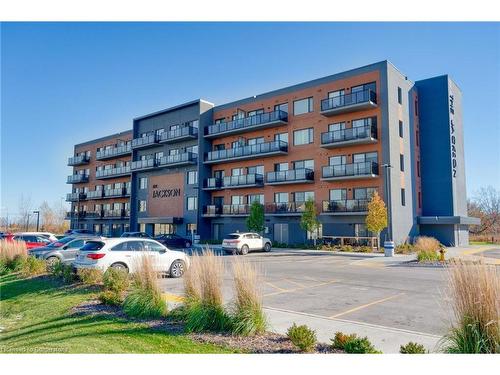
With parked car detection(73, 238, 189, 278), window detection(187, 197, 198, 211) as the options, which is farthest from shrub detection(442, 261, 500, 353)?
window detection(187, 197, 198, 211)

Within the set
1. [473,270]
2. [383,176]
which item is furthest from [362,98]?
[473,270]

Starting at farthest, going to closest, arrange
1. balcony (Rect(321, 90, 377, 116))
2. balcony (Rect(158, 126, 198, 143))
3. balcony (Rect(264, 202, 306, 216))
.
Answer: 1. balcony (Rect(158, 126, 198, 143))
2. balcony (Rect(264, 202, 306, 216))
3. balcony (Rect(321, 90, 377, 116))

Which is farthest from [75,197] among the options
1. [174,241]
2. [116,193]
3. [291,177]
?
[291,177]

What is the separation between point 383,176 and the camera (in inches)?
1241

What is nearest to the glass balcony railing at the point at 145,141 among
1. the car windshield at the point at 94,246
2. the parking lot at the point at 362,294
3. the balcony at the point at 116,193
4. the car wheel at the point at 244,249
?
the balcony at the point at 116,193

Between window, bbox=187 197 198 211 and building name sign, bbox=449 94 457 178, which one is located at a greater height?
building name sign, bbox=449 94 457 178

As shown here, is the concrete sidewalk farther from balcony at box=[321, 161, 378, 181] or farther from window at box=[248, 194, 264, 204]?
window at box=[248, 194, 264, 204]

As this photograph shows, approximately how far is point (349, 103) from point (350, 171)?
A: 584 cm

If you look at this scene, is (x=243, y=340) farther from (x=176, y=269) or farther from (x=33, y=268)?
(x=33, y=268)

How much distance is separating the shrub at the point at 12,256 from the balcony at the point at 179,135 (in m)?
27.0

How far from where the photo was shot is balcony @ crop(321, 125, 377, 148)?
3169 centimetres

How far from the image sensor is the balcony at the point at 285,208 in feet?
118

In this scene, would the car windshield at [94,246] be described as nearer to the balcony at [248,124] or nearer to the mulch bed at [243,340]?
the mulch bed at [243,340]

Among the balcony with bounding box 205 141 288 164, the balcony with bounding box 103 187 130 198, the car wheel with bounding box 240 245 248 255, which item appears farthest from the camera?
the balcony with bounding box 103 187 130 198
